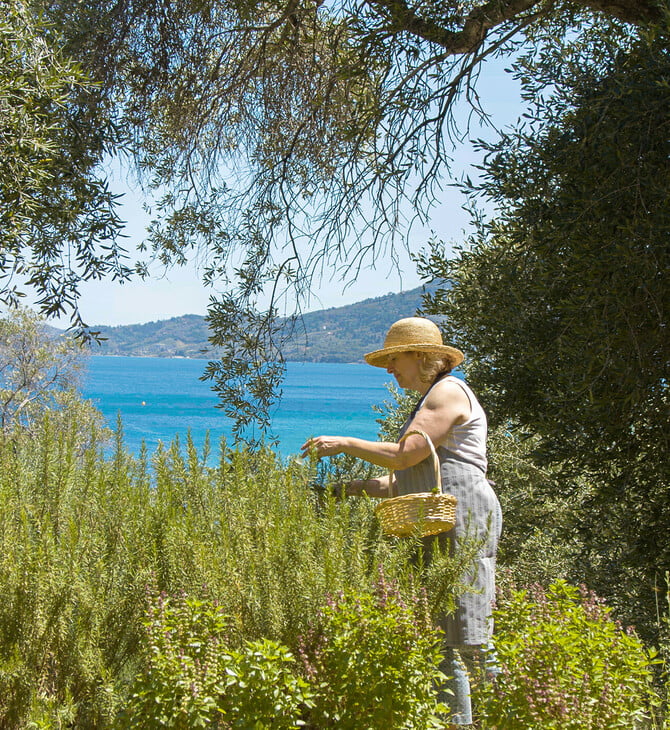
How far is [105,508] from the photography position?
108 inches

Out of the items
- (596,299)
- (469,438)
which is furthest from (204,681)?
(596,299)

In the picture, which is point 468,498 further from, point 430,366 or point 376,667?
point 376,667

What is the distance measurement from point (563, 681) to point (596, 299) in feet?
8.07

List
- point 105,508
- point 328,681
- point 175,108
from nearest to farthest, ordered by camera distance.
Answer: point 328,681 < point 105,508 < point 175,108

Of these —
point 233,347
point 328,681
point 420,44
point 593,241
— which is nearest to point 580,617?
point 328,681

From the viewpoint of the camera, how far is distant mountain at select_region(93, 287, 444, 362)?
5.44 metres

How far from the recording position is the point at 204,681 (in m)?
1.99

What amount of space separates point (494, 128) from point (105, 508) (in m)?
3.55

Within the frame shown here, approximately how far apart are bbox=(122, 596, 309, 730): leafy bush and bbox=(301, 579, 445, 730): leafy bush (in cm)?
12

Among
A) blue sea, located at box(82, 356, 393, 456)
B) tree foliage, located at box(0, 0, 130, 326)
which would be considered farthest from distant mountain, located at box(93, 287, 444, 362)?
blue sea, located at box(82, 356, 393, 456)

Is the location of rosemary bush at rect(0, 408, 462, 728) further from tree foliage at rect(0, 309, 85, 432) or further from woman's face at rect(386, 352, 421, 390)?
tree foliage at rect(0, 309, 85, 432)

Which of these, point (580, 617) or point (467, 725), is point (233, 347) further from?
point (580, 617)

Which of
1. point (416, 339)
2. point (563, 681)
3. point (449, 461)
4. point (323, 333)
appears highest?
point (323, 333)

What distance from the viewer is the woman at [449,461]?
3037 millimetres
